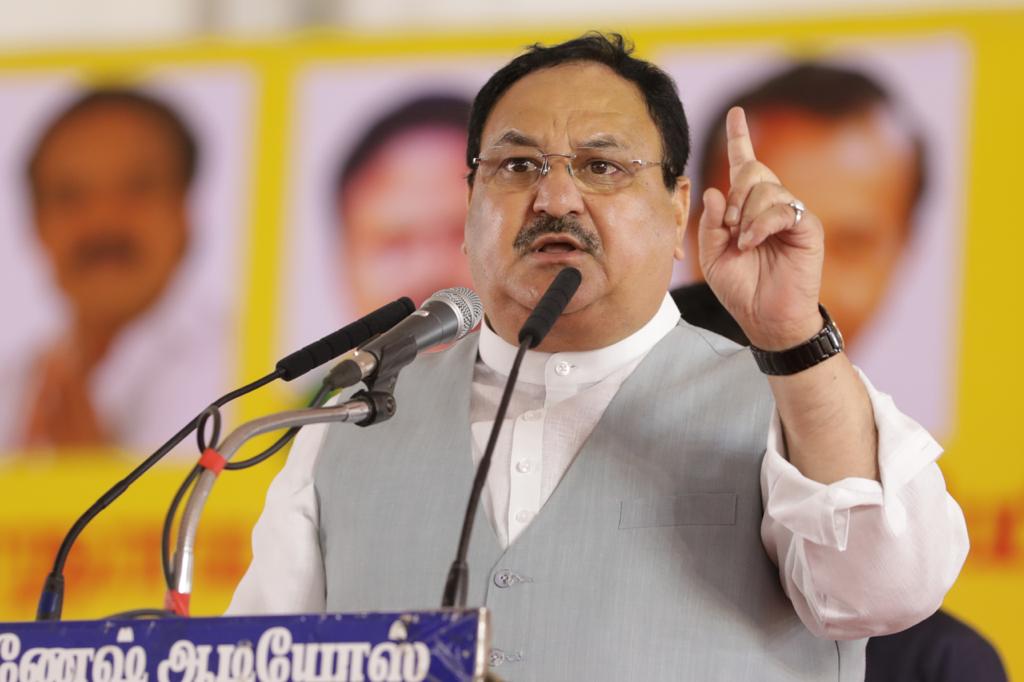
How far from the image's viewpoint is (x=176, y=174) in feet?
13.2

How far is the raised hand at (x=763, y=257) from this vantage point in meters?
1.63

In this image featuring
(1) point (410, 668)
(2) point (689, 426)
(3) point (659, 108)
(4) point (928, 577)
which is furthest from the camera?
(3) point (659, 108)

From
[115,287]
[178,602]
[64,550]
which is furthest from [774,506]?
[115,287]

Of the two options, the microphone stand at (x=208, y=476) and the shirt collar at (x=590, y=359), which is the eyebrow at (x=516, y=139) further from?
the microphone stand at (x=208, y=476)

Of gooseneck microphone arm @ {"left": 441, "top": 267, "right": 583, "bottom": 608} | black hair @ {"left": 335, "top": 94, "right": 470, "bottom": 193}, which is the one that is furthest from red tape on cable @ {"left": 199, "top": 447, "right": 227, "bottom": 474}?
black hair @ {"left": 335, "top": 94, "right": 470, "bottom": 193}

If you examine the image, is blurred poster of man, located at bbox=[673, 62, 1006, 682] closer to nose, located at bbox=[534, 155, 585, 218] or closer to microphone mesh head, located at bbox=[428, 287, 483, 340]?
nose, located at bbox=[534, 155, 585, 218]

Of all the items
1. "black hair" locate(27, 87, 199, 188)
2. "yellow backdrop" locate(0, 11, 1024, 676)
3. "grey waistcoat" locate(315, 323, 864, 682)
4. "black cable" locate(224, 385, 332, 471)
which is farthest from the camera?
"black hair" locate(27, 87, 199, 188)

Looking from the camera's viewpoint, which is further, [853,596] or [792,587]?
[792,587]

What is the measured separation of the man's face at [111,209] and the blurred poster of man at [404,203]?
53 cm

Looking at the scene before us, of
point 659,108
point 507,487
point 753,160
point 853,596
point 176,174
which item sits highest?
point 176,174

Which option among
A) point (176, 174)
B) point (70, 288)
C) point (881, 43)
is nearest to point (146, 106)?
point (176, 174)

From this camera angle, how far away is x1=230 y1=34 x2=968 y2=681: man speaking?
162 cm

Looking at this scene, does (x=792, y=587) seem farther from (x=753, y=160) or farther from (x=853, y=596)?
(x=753, y=160)

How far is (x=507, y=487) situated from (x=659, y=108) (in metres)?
0.64
